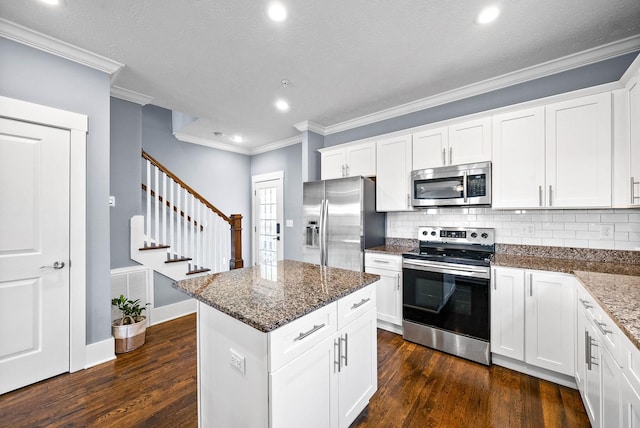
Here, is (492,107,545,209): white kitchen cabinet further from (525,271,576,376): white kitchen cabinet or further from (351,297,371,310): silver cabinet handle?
(351,297,371,310): silver cabinet handle

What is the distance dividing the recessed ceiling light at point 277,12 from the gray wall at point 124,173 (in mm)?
2290

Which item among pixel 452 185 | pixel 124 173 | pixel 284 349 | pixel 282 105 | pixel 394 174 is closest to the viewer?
pixel 284 349

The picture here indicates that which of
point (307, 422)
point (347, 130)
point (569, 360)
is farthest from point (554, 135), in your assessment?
point (307, 422)

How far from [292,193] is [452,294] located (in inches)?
121

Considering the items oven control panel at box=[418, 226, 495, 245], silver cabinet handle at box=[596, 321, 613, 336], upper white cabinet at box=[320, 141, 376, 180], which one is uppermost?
upper white cabinet at box=[320, 141, 376, 180]

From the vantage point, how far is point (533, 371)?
7.26 ft

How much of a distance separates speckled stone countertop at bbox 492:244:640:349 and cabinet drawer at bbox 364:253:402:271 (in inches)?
35.6

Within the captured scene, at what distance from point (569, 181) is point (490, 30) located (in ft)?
4.58

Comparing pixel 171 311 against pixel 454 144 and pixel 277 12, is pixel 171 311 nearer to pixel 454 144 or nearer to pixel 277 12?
pixel 277 12

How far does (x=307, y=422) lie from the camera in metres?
1.27

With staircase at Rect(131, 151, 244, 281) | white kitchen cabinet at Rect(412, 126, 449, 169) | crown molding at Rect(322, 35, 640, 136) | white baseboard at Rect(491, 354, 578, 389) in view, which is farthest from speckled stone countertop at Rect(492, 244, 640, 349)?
staircase at Rect(131, 151, 244, 281)

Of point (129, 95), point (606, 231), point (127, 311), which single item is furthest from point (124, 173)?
point (606, 231)

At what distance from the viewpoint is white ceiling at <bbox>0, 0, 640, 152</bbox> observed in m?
1.81

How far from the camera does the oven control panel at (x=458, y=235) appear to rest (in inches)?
111
